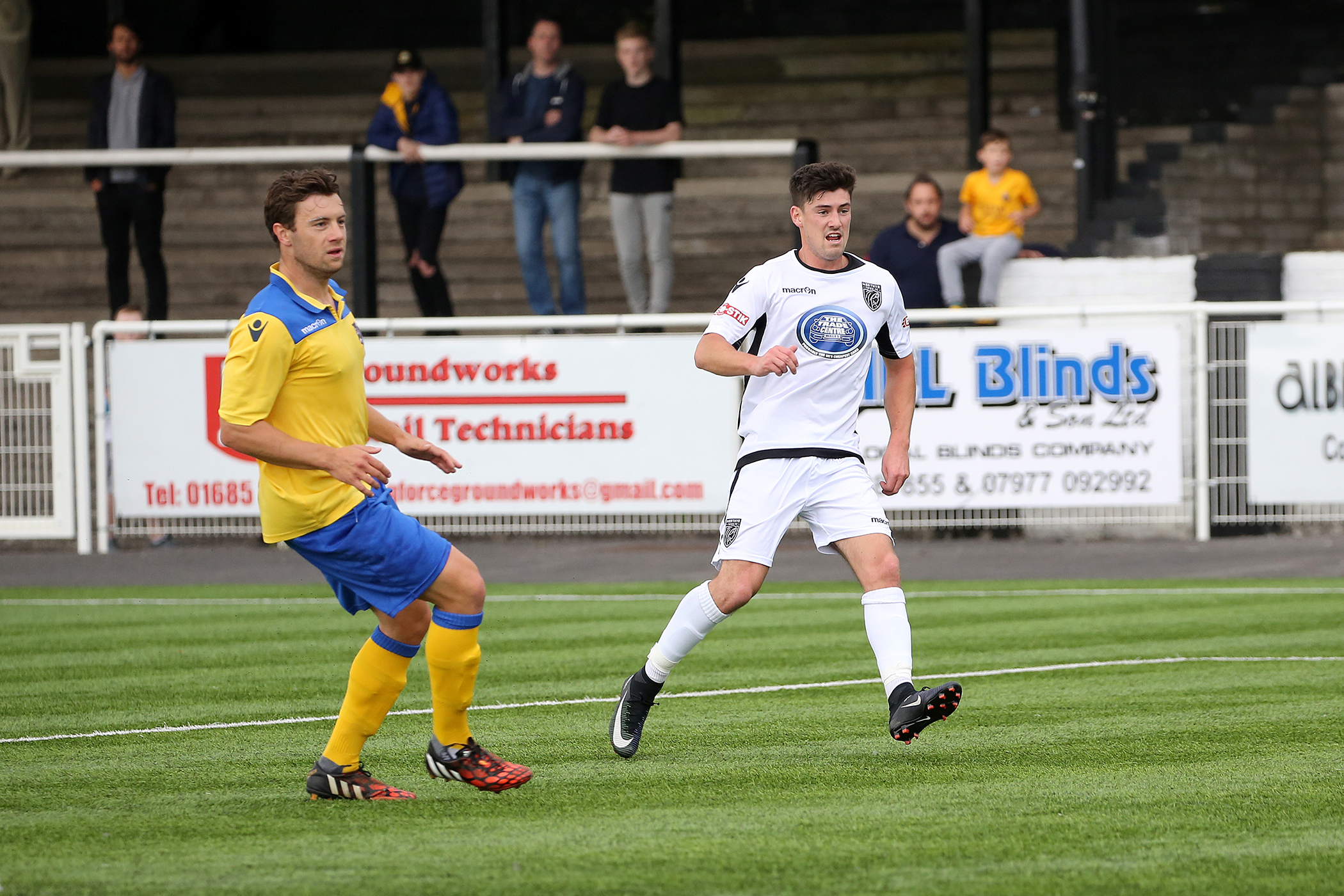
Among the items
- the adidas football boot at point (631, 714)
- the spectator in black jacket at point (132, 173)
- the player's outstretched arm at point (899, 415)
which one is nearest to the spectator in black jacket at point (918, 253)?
the spectator in black jacket at point (132, 173)

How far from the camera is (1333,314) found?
45.7 feet

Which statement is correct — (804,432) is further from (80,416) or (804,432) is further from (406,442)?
(80,416)

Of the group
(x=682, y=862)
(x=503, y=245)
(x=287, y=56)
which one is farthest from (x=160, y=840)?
(x=287, y=56)

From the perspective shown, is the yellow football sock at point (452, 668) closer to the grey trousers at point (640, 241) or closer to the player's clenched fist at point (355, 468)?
the player's clenched fist at point (355, 468)

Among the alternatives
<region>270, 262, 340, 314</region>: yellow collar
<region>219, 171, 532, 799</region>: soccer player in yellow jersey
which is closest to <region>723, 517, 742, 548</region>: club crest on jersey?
<region>219, 171, 532, 799</region>: soccer player in yellow jersey

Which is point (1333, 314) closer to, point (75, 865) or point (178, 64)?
point (75, 865)

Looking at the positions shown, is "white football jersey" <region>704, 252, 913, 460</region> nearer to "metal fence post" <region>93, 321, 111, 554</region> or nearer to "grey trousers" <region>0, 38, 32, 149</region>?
"metal fence post" <region>93, 321, 111, 554</region>

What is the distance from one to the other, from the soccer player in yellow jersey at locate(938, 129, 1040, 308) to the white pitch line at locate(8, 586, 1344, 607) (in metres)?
3.58

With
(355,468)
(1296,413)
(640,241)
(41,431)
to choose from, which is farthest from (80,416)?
(355,468)

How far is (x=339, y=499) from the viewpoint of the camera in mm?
5543

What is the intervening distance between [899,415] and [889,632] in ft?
3.05

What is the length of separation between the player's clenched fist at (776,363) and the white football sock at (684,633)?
2.86 ft

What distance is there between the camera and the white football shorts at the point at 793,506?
21.5 feet

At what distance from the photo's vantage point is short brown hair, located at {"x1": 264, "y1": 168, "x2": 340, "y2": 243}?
5.52 meters
